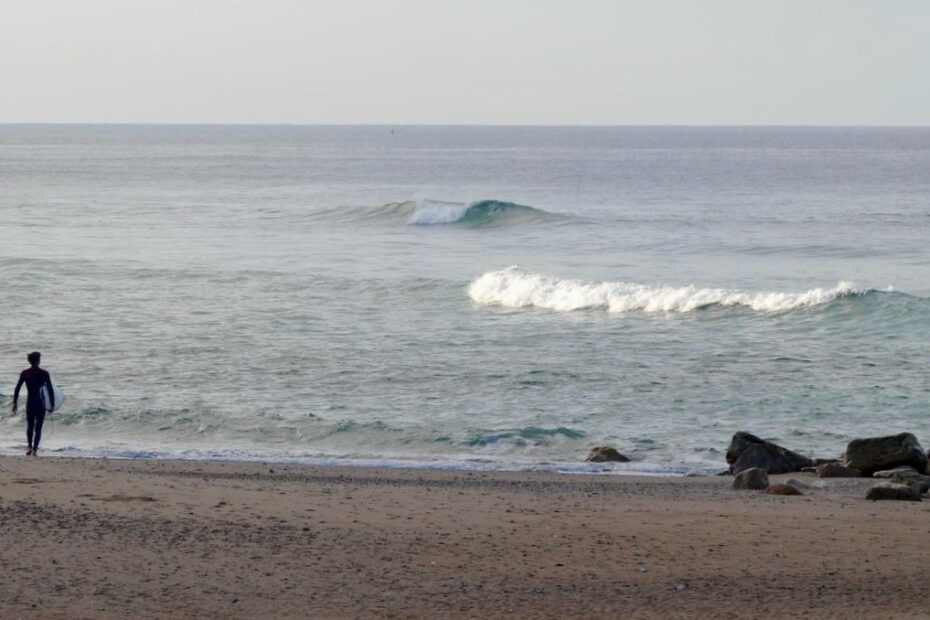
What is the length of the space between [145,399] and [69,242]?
92.1 feet

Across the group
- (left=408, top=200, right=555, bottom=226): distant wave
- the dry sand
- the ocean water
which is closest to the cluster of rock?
the ocean water

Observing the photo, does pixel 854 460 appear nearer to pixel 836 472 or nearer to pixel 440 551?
pixel 836 472

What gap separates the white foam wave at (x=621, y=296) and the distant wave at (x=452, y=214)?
22429 millimetres

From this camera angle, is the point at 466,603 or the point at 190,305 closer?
the point at 466,603

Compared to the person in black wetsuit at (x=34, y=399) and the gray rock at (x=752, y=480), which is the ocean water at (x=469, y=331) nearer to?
the person in black wetsuit at (x=34, y=399)

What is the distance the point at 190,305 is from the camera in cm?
3069

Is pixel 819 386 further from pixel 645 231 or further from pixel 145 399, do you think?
pixel 645 231

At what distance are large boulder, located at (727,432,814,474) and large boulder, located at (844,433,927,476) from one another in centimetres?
65

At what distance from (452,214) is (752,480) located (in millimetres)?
43174

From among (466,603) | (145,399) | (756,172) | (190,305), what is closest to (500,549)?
(466,603)

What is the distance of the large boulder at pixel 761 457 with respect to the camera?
52.5 ft

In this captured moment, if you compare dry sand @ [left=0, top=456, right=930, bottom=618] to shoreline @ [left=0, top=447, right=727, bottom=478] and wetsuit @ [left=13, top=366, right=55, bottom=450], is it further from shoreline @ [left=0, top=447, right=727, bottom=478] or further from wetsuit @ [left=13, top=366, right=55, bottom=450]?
wetsuit @ [left=13, top=366, right=55, bottom=450]

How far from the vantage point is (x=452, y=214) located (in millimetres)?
57125

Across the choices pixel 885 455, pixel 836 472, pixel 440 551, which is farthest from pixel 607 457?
pixel 440 551
